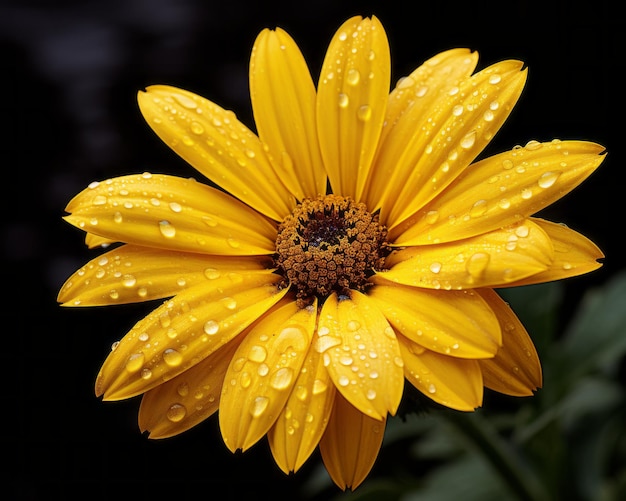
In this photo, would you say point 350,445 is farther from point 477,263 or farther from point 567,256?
point 567,256

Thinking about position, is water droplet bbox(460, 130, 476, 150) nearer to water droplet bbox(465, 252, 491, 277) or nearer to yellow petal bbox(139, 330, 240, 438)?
water droplet bbox(465, 252, 491, 277)

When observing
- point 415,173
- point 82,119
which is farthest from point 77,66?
point 415,173

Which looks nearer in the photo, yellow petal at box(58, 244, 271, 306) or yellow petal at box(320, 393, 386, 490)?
yellow petal at box(320, 393, 386, 490)

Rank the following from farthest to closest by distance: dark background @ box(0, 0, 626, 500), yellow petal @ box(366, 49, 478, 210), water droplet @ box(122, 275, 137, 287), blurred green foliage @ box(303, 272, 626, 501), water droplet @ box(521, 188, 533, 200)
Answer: dark background @ box(0, 0, 626, 500) < blurred green foliage @ box(303, 272, 626, 501) < yellow petal @ box(366, 49, 478, 210) < water droplet @ box(122, 275, 137, 287) < water droplet @ box(521, 188, 533, 200)

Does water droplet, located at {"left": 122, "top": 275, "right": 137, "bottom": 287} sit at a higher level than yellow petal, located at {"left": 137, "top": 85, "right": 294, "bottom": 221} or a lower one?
lower

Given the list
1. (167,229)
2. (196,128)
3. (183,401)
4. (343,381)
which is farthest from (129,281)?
(343,381)

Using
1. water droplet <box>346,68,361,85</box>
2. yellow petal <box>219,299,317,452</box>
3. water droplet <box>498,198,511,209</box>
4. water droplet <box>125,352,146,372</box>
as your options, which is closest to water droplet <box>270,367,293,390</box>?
yellow petal <box>219,299,317,452</box>

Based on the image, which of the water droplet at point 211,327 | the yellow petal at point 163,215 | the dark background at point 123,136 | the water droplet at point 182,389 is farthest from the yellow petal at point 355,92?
the dark background at point 123,136
